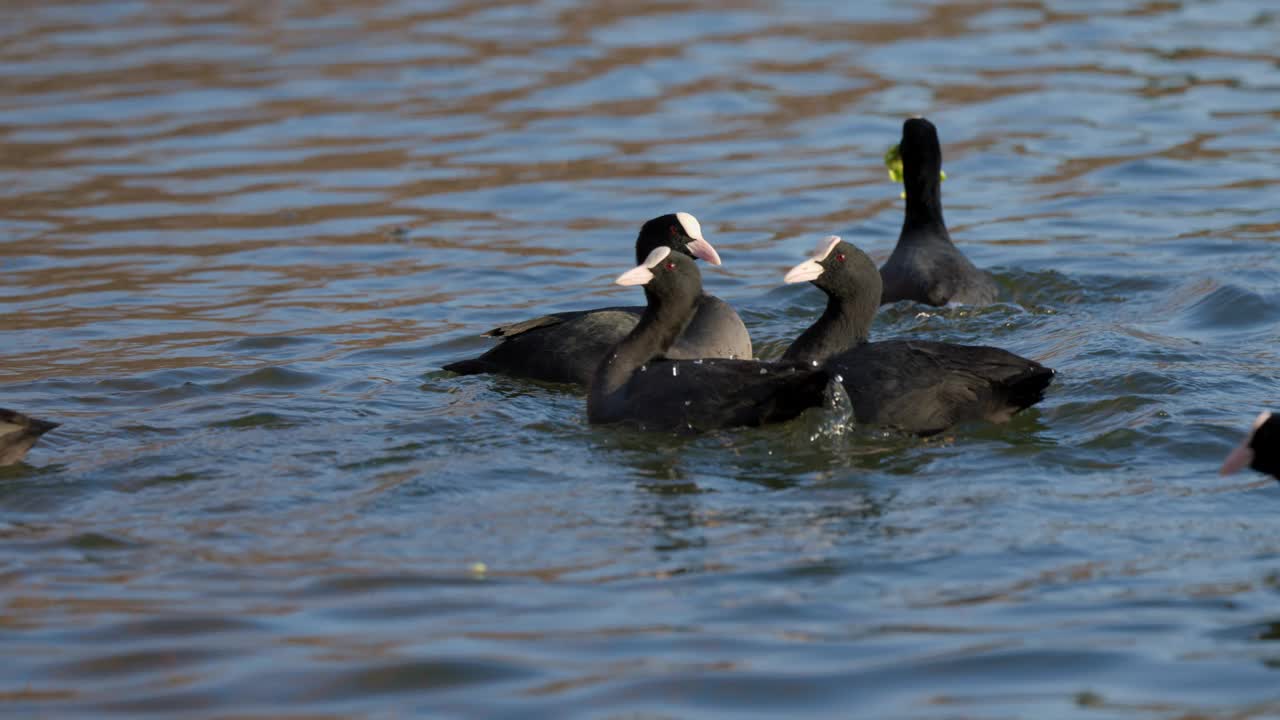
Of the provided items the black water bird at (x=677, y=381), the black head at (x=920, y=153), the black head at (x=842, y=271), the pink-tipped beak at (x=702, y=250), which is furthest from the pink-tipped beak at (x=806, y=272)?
the black head at (x=920, y=153)

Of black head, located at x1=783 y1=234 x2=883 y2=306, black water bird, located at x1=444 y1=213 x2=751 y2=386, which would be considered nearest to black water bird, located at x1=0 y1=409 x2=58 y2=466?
black water bird, located at x1=444 y1=213 x2=751 y2=386

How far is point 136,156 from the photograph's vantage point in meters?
13.9

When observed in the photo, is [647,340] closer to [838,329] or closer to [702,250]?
[838,329]

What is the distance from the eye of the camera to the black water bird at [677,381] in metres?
6.89

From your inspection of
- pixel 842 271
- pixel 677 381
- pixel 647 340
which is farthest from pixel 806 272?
pixel 677 381

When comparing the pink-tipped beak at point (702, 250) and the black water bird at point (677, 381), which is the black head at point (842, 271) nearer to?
the black water bird at point (677, 381)

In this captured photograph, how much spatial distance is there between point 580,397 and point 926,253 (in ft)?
8.21

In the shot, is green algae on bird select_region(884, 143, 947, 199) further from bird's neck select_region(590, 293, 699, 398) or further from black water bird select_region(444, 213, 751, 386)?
bird's neck select_region(590, 293, 699, 398)

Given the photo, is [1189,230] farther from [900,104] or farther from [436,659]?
[436,659]

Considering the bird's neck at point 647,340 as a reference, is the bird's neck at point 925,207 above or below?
above

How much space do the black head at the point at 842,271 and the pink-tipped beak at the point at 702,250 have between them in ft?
2.67

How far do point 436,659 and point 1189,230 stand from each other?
7.71m

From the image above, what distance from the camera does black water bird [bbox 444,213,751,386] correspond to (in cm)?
823

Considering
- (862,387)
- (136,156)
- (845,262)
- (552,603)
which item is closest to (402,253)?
(136,156)
